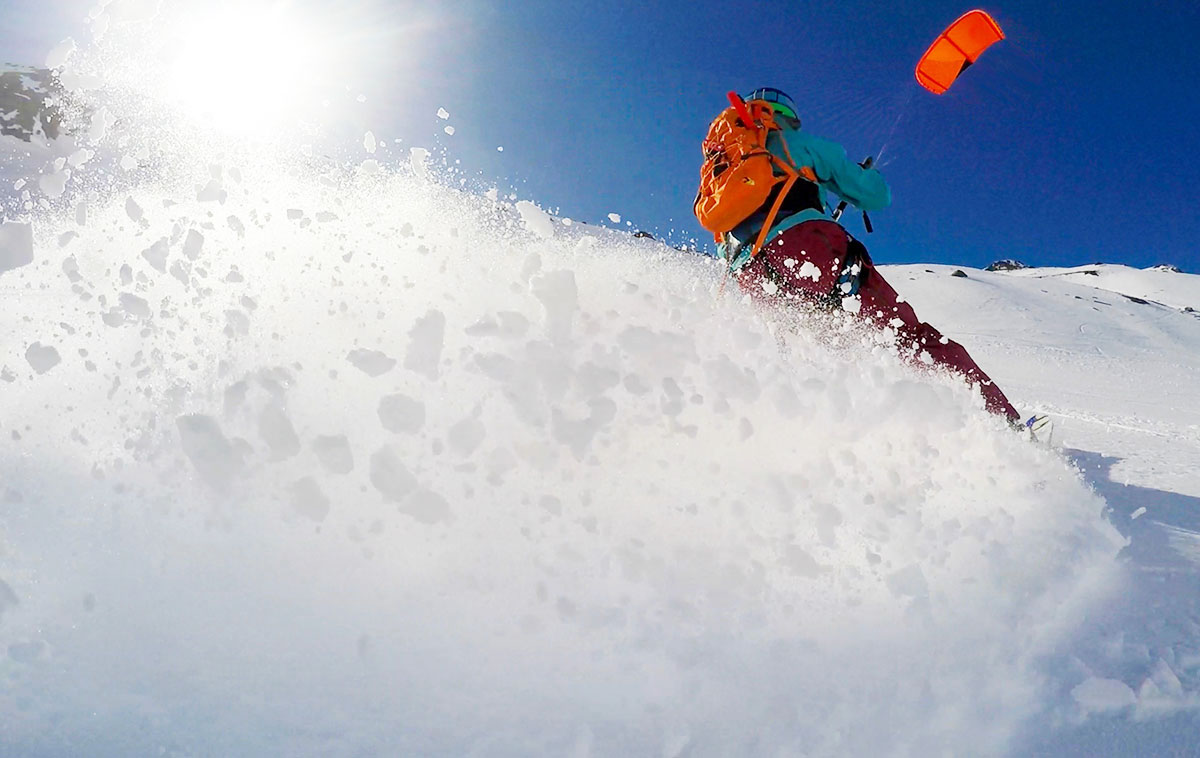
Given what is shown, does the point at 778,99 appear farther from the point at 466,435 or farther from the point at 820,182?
the point at 466,435

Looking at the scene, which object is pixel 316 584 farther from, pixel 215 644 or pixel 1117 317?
pixel 1117 317

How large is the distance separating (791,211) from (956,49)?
96.5 inches

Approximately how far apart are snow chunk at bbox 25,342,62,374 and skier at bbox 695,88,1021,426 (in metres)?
3.13

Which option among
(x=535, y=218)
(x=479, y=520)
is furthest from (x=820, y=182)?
(x=479, y=520)

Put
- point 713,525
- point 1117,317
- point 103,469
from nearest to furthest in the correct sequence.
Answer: point 713,525 → point 103,469 → point 1117,317

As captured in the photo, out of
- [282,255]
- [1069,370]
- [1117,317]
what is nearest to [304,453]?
[282,255]

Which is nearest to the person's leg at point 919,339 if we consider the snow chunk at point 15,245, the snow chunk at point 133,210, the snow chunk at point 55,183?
the snow chunk at point 133,210

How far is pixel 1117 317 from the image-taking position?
75.5 feet

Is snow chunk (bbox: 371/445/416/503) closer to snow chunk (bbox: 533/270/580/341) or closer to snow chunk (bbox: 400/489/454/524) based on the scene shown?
snow chunk (bbox: 400/489/454/524)

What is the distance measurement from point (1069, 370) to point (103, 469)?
15.5 meters

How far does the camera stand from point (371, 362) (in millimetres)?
2578

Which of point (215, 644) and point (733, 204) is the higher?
point (733, 204)

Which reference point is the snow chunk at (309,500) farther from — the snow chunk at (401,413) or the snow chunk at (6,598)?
the snow chunk at (6,598)

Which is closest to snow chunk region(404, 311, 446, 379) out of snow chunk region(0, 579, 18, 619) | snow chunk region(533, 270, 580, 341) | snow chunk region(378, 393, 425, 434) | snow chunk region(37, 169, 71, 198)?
snow chunk region(378, 393, 425, 434)
